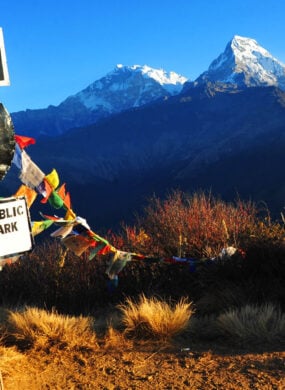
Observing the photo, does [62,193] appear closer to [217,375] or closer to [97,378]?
[97,378]

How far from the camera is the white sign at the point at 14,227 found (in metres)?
3.60

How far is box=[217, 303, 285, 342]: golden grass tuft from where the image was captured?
518cm

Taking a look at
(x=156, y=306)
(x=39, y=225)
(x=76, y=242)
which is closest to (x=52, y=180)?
(x=39, y=225)

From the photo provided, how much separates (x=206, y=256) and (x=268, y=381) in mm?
3914

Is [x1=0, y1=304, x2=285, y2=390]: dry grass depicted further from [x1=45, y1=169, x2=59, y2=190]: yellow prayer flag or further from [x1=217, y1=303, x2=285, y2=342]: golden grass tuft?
[x1=45, y1=169, x2=59, y2=190]: yellow prayer flag

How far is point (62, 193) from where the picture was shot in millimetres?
6027

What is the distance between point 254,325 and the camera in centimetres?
525

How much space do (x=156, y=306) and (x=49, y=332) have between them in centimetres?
131

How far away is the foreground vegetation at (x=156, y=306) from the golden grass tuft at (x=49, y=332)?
1 cm

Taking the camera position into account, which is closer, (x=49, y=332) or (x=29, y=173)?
(x=49, y=332)

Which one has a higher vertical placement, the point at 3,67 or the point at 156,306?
the point at 3,67

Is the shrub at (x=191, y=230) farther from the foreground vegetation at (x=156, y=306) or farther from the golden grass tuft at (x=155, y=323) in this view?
the golden grass tuft at (x=155, y=323)

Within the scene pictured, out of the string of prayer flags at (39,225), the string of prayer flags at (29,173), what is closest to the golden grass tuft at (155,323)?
the string of prayer flags at (39,225)

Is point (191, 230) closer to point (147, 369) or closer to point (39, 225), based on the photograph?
point (39, 225)
